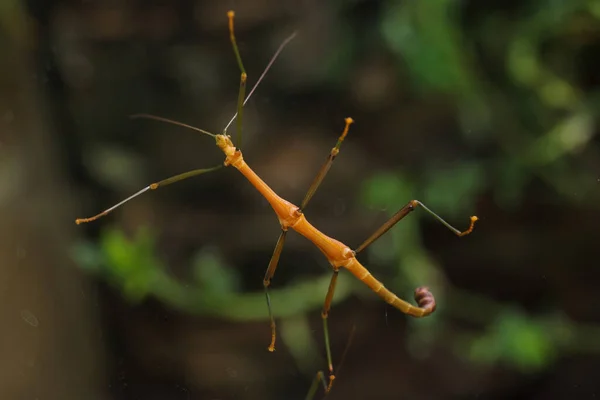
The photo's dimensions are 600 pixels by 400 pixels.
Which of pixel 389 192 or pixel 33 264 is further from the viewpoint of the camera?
pixel 33 264

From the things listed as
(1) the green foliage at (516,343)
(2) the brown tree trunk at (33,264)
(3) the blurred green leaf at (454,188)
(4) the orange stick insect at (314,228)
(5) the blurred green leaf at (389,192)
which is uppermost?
(3) the blurred green leaf at (454,188)

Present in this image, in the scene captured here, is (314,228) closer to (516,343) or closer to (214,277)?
(214,277)

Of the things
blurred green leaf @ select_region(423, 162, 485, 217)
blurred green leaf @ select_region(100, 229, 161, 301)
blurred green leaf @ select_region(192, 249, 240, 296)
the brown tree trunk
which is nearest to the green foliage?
blurred green leaf @ select_region(423, 162, 485, 217)

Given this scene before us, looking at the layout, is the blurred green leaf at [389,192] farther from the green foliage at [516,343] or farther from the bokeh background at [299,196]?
the green foliage at [516,343]

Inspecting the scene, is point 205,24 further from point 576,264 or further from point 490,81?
point 576,264

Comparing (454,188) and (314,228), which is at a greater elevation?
(454,188)

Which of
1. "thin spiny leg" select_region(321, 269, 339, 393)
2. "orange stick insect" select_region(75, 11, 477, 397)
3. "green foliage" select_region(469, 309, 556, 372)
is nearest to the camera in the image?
"orange stick insect" select_region(75, 11, 477, 397)

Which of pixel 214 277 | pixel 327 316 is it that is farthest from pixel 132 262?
pixel 327 316

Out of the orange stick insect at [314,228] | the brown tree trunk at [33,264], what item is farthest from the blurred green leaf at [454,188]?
the brown tree trunk at [33,264]

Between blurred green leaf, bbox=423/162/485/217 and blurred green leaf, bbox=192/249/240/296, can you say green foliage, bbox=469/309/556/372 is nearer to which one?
blurred green leaf, bbox=423/162/485/217
